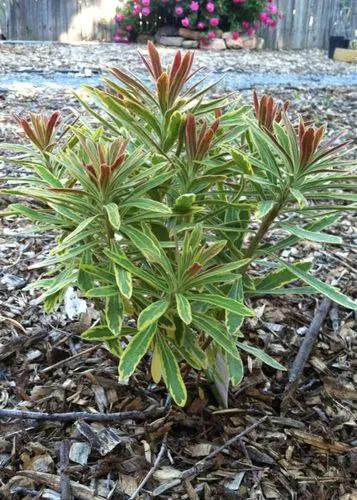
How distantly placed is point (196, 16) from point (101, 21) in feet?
6.63

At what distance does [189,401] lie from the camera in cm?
178

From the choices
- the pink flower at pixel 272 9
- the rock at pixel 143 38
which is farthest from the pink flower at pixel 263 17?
the rock at pixel 143 38

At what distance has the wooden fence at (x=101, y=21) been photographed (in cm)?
1121

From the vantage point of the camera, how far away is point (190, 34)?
452 inches

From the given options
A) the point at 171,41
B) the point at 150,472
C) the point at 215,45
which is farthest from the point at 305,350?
the point at 171,41

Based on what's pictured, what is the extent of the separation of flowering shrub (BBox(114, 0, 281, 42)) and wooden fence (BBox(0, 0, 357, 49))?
1.53 feet

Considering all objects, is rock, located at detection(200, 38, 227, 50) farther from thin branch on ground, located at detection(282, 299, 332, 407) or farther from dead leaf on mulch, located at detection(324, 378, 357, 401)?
dead leaf on mulch, located at detection(324, 378, 357, 401)

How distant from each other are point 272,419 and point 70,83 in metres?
5.08

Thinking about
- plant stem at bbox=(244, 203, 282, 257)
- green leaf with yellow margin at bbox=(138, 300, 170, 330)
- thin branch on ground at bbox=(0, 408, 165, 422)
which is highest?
plant stem at bbox=(244, 203, 282, 257)

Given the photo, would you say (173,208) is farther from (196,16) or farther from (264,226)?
(196,16)

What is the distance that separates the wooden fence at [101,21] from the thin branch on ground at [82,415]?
10.9 m

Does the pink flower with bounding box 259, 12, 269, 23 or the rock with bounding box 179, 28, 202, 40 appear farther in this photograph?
the pink flower with bounding box 259, 12, 269, 23

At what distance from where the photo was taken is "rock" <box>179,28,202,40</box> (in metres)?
11.4

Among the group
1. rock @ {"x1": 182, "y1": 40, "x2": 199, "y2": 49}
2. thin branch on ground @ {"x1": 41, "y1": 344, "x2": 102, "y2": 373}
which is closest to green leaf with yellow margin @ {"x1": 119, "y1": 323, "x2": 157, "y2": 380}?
thin branch on ground @ {"x1": 41, "y1": 344, "x2": 102, "y2": 373}
